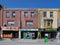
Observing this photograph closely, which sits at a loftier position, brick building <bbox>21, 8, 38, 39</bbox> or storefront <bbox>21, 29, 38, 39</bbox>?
brick building <bbox>21, 8, 38, 39</bbox>

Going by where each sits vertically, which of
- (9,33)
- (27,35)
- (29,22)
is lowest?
(27,35)

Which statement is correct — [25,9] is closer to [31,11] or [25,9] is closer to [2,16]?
[31,11]

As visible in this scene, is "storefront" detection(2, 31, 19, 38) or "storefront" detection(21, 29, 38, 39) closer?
"storefront" detection(21, 29, 38, 39)

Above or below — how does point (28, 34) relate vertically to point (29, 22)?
below

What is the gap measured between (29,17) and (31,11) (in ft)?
6.13

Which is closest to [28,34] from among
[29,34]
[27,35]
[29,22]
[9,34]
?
[29,34]

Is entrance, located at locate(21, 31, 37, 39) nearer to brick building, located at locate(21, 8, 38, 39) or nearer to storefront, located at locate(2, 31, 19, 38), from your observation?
brick building, located at locate(21, 8, 38, 39)

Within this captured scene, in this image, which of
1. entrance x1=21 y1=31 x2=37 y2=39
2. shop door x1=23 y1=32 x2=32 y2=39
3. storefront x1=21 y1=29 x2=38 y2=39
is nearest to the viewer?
storefront x1=21 y1=29 x2=38 y2=39

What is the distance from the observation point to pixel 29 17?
5925cm

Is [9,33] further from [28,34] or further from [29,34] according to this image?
[29,34]

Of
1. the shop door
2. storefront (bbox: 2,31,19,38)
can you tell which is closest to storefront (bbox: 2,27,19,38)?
storefront (bbox: 2,31,19,38)

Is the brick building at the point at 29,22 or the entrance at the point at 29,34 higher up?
the brick building at the point at 29,22

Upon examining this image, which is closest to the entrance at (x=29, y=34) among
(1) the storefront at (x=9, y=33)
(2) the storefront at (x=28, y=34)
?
(2) the storefront at (x=28, y=34)

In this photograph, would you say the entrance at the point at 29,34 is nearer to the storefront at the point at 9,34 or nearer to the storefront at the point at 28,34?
the storefront at the point at 28,34
